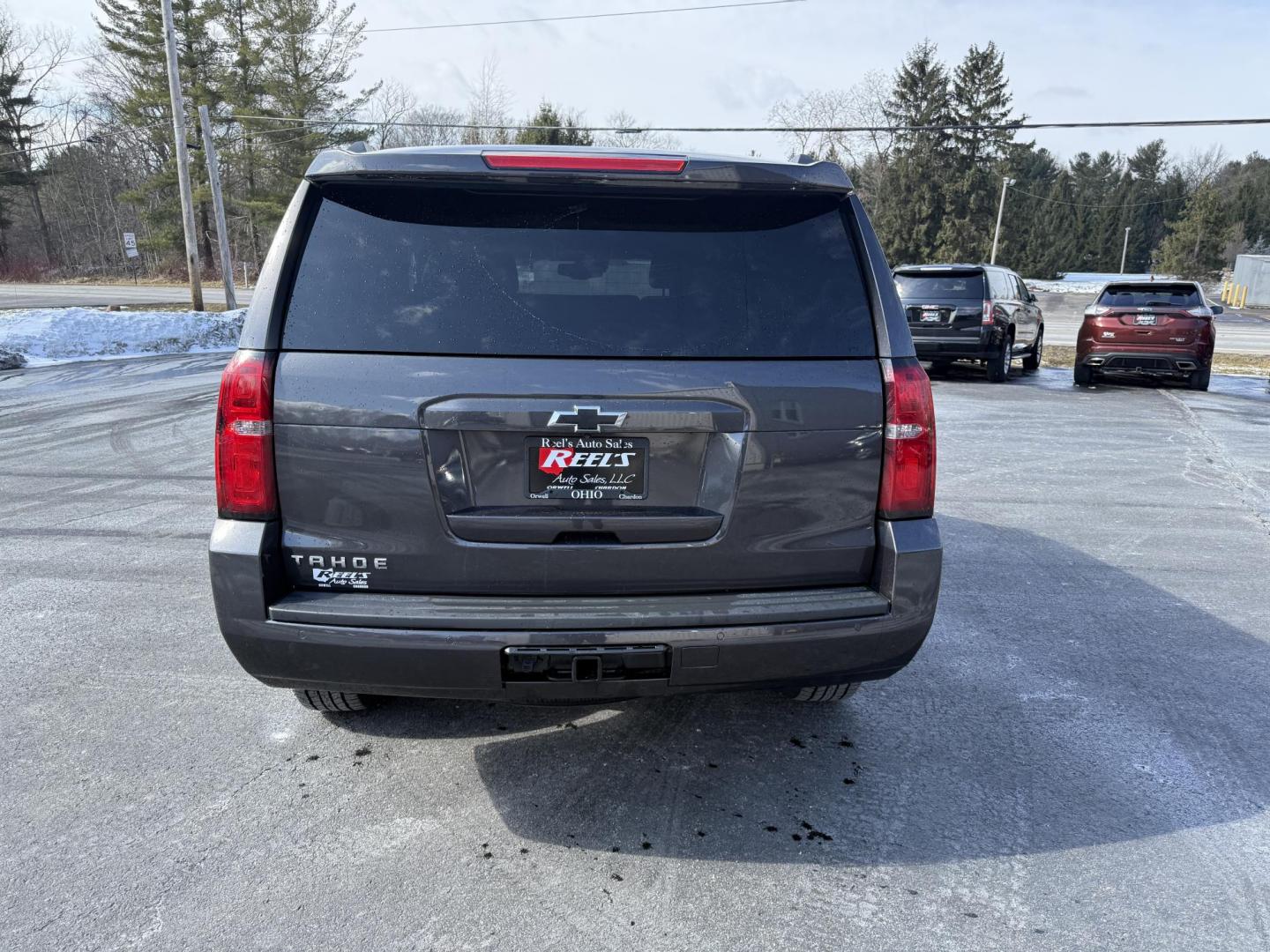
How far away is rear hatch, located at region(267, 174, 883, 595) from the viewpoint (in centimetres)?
249

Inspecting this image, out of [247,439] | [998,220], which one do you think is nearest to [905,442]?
[247,439]

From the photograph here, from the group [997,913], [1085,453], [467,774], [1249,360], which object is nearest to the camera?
[997,913]

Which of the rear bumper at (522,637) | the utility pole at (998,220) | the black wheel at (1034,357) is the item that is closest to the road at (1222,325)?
the utility pole at (998,220)

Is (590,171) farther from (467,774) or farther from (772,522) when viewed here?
(467,774)

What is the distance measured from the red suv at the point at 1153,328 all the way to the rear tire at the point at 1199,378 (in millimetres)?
21

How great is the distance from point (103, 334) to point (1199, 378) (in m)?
20.1

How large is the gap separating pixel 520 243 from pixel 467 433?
1.97ft

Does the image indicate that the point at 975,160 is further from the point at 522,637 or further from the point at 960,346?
the point at 522,637

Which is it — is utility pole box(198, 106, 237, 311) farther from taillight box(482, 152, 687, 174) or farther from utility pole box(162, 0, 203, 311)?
taillight box(482, 152, 687, 174)

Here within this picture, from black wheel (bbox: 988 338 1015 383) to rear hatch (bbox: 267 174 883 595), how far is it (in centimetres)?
1367

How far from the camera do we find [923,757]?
323 cm

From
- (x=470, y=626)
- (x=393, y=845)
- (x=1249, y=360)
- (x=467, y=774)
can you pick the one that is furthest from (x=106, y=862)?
(x=1249, y=360)

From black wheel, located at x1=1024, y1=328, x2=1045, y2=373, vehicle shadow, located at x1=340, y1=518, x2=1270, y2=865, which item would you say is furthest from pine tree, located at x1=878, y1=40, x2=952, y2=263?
vehicle shadow, located at x1=340, y1=518, x2=1270, y2=865

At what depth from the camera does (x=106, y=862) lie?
2.58 m
